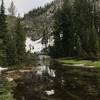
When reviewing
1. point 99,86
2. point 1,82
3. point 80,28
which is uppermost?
point 80,28

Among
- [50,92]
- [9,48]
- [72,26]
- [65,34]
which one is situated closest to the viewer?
[50,92]

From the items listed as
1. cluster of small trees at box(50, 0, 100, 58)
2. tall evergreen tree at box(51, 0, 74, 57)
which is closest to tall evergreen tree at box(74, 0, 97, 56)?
cluster of small trees at box(50, 0, 100, 58)

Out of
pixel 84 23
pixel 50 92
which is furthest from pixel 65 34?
pixel 50 92

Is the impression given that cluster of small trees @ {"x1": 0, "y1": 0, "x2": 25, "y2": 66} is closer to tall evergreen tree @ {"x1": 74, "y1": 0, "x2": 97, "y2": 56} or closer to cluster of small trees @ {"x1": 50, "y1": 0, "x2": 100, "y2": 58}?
tall evergreen tree @ {"x1": 74, "y1": 0, "x2": 97, "y2": 56}

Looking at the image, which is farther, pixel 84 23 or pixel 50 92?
pixel 84 23

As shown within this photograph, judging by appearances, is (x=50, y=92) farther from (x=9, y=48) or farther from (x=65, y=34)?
(x=65, y=34)

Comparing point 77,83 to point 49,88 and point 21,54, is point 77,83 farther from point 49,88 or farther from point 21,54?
point 21,54

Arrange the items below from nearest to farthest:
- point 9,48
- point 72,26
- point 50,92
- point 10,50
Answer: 1. point 50,92
2. point 10,50
3. point 9,48
4. point 72,26

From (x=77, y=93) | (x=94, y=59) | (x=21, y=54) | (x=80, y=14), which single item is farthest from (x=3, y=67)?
(x=80, y=14)

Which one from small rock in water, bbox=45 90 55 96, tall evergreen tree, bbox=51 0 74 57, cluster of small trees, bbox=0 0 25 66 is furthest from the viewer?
tall evergreen tree, bbox=51 0 74 57

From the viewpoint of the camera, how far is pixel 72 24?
131250 millimetres

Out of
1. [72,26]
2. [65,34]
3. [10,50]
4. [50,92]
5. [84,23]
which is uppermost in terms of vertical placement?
[84,23]

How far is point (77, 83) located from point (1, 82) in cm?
2476

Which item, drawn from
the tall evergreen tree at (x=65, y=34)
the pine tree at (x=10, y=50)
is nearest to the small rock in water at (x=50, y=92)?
the pine tree at (x=10, y=50)
